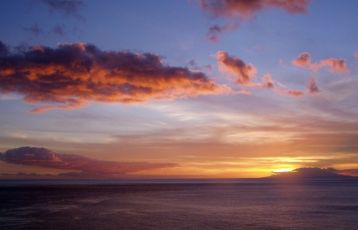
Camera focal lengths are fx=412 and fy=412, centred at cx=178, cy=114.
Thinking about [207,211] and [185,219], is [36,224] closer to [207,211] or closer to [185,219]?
[185,219]

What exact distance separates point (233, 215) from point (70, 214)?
53.5 ft

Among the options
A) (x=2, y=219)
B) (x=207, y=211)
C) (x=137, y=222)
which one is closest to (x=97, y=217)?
(x=137, y=222)

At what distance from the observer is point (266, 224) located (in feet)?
115

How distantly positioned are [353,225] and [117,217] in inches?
827

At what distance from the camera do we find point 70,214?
40.9 m

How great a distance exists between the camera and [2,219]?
35969 mm

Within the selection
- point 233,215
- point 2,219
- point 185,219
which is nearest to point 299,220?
point 233,215

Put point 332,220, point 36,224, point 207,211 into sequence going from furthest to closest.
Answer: point 207,211 < point 332,220 < point 36,224

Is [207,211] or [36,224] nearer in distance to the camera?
[36,224]

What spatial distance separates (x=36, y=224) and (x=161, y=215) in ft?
41.0

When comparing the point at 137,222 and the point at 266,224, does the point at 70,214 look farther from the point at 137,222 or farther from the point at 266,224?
the point at 266,224

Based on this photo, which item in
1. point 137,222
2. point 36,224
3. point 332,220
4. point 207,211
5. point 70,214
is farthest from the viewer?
point 207,211

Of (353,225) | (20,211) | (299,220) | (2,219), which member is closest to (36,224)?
(2,219)

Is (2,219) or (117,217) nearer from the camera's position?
(2,219)
